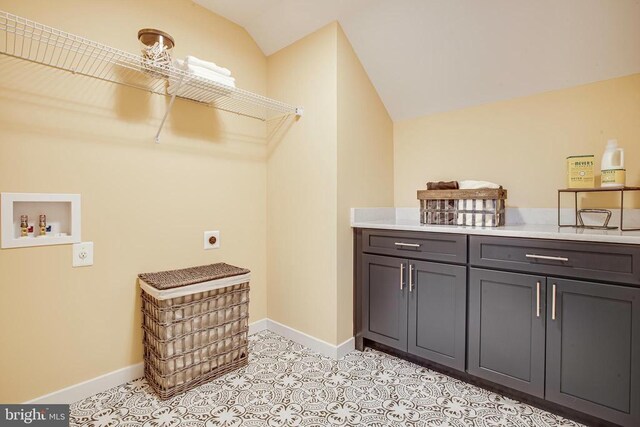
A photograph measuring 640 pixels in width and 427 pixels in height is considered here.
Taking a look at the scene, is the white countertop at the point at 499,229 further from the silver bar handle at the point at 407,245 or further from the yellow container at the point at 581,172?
the yellow container at the point at 581,172

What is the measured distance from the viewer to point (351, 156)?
213 centimetres

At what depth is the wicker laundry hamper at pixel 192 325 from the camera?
5.32 feet

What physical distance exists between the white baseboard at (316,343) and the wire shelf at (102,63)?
161cm

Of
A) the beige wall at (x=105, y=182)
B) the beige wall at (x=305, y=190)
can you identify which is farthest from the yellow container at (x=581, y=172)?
the beige wall at (x=105, y=182)

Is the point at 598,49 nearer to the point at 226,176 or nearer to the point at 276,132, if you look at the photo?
the point at 276,132

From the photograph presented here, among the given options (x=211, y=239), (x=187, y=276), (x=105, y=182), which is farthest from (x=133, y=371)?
(x=105, y=182)

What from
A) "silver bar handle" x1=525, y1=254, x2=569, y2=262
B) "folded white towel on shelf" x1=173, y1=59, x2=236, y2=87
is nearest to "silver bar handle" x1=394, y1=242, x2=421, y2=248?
"silver bar handle" x1=525, y1=254, x2=569, y2=262

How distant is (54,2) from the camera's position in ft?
5.00

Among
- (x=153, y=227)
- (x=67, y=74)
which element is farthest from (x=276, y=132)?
(x=67, y=74)

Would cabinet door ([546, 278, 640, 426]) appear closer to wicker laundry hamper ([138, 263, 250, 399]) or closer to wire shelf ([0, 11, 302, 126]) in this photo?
wicker laundry hamper ([138, 263, 250, 399])

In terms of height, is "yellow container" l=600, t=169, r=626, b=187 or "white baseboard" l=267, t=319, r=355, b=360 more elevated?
"yellow container" l=600, t=169, r=626, b=187

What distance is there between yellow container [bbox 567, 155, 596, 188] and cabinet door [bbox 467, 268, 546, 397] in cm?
64

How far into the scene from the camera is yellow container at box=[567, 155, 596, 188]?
66.1 inches

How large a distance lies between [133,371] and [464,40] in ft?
8.96
